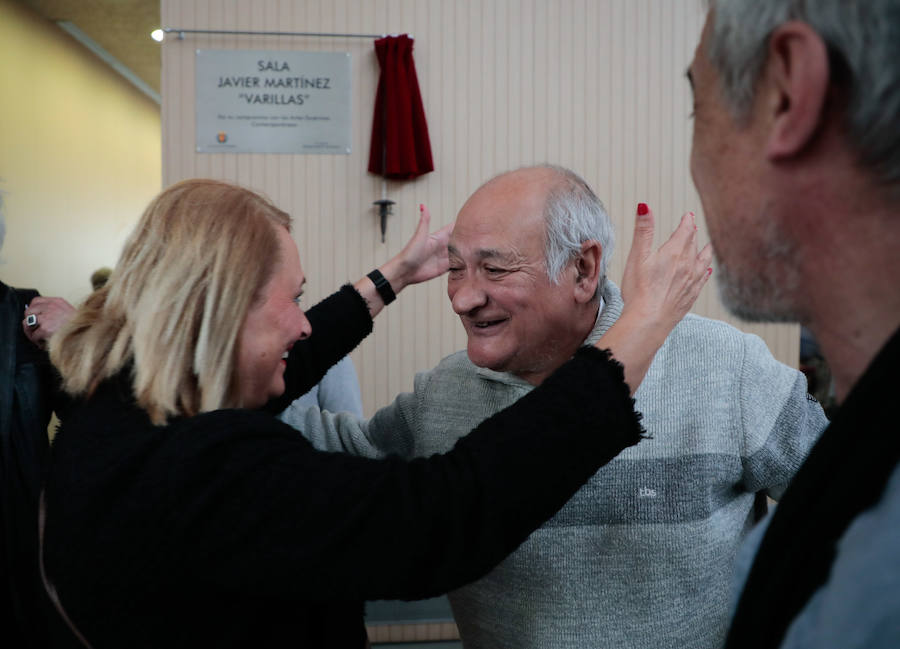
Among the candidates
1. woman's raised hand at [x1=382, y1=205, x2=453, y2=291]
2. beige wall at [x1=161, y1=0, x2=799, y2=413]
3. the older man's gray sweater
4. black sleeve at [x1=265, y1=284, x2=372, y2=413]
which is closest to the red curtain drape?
beige wall at [x1=161, y1=0, x2=799, y2=413]

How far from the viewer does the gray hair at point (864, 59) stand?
0.50 meters

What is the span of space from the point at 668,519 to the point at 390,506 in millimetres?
683

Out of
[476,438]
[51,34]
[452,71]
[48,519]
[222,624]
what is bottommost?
[222,624]

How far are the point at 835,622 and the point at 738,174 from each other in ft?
1.26

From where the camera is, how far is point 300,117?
3312mm

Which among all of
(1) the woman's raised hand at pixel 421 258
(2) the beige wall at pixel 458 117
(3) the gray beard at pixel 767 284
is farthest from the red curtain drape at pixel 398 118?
(3) the gray beard at pixel 767 284

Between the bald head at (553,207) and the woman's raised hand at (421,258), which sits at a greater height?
the bald head at (553,207)

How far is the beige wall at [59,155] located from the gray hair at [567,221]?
2.96 meters

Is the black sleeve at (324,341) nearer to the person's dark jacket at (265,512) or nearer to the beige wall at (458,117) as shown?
the person's dark jacket at (265,512)

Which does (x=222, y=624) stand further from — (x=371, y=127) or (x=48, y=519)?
(x=371, y=127)

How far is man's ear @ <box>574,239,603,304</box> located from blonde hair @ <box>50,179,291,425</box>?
2.22 feet

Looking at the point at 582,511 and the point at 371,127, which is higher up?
the point at 371,127

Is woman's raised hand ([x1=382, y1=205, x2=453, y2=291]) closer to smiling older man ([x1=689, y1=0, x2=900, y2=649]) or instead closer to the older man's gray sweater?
the older man's gray sweater

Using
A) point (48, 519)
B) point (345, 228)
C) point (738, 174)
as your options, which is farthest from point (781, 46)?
point (345, 228)
